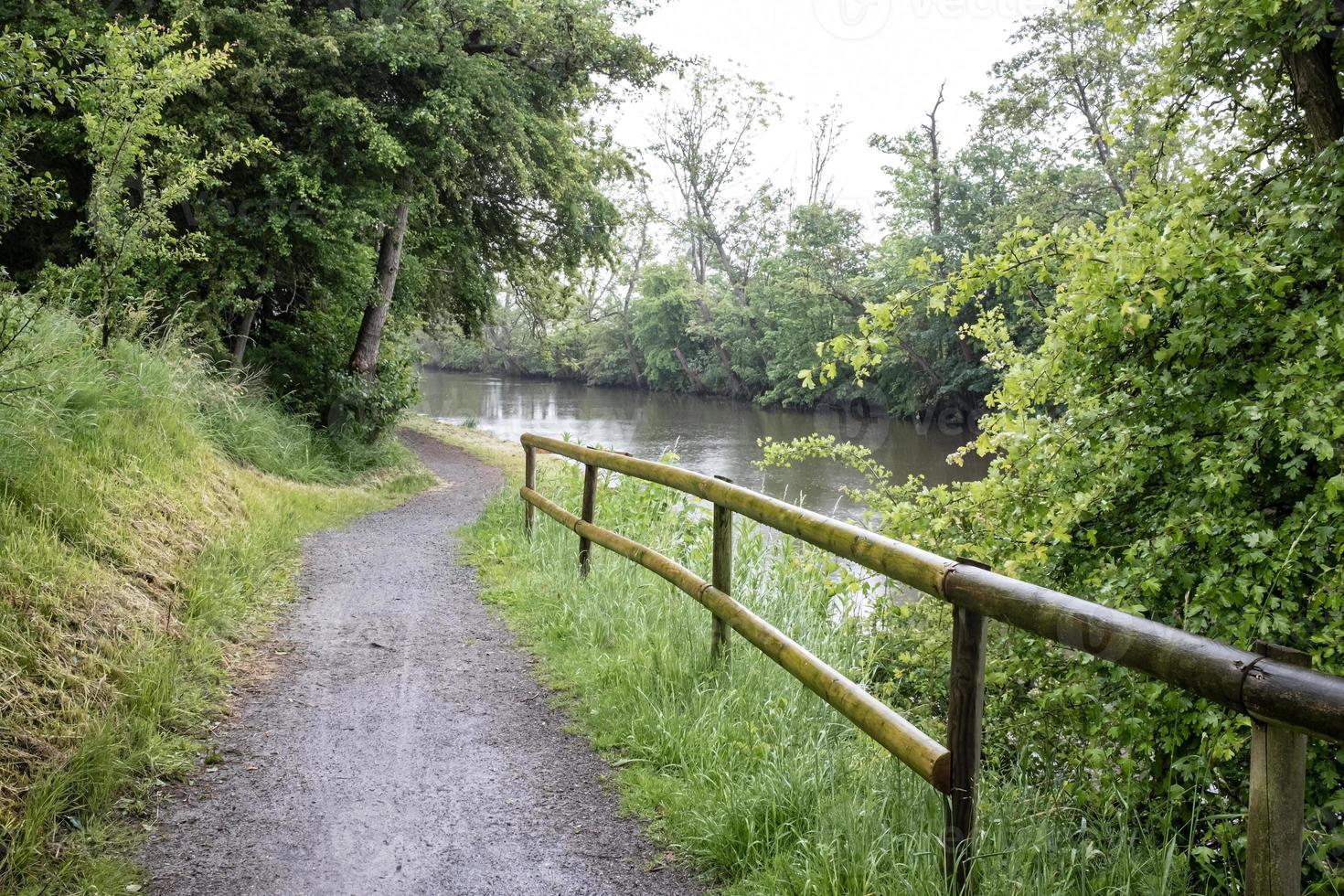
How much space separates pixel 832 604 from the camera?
19.1 ft

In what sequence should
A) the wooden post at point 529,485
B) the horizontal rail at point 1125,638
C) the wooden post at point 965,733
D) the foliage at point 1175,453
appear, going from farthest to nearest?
the wooden post at point 529,485 → the foliage at point 1175,453 → the wooden post at point 965,733 → the horizontal rail at point 1125,638

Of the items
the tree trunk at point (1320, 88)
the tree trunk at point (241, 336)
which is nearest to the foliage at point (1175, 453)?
the tree trunk at point (1320, 88)

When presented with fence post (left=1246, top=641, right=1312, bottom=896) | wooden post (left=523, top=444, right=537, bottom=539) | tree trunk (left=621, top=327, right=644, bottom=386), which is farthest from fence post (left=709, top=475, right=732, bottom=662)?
tree trunk (left=621, top=327, right=644, bottom=386)

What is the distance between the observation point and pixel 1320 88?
4246 millimetres

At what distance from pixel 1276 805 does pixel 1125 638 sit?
41 centimetres

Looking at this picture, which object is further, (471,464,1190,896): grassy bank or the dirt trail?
the dirt trail

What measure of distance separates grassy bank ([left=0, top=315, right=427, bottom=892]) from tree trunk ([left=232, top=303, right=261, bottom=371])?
464cm

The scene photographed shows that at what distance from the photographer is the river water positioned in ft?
65.4

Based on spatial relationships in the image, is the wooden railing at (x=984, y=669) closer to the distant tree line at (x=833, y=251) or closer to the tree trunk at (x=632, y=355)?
the distant tree line at (x=833, y=251)

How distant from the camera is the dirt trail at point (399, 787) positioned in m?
2.79

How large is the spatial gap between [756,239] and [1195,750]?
1720 inches

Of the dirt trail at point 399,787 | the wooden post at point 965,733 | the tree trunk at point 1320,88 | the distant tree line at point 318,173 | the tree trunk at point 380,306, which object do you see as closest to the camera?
the wooden post at point 965,733

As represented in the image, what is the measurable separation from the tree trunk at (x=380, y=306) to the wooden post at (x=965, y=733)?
13.4 metres

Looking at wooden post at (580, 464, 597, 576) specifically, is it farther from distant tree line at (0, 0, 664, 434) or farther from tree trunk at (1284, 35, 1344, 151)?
tree trunk at (1284, 35, 1344, 151)
